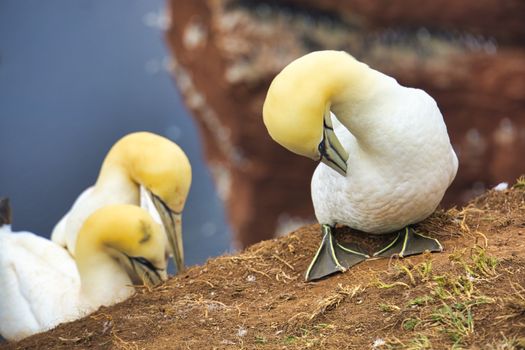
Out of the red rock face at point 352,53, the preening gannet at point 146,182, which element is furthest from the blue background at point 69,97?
the preening gannet at point 146,182

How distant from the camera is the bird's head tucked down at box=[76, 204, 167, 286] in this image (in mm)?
4566

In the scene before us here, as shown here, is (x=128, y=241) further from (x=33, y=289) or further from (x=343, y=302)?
(x=343, y=302)

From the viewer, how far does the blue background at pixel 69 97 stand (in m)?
8.34

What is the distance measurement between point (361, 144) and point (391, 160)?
0.53ft

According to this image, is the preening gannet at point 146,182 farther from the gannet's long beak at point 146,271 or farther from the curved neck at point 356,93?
the curved neck at point 356,93

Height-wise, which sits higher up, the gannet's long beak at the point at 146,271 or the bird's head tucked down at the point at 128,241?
the bird's head tucked down at the point at 128,241

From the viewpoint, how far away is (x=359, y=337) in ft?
10.5

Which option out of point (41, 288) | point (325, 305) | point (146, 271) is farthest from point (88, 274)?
point (325, 305)

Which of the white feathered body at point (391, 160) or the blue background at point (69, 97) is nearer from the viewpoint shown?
the white feathered body at point (391, 160)

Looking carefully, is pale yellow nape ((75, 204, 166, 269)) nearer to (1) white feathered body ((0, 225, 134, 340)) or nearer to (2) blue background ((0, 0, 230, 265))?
(1) white feathered body ((0, 225, 134, 340))

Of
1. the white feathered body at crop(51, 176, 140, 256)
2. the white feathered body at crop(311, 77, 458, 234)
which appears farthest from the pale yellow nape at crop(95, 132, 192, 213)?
the white feathered body at crop(311, 77, 458, 234)

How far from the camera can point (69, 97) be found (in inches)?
336

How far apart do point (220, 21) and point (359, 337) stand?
266 inches

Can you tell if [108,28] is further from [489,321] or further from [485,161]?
[489,321]
